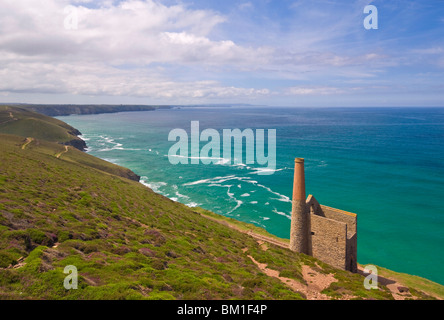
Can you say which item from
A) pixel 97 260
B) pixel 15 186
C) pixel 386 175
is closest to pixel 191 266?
pixel 97 260

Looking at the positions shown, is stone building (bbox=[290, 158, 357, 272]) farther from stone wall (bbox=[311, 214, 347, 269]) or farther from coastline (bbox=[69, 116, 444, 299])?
coastline (bbox=[69, 116, 444, 299])

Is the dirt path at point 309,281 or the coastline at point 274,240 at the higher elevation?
the dirt path at point 309,281

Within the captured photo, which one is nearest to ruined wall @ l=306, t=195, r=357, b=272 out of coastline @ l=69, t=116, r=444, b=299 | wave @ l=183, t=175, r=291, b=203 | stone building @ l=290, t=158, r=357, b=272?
stone building @ l=290, t=158, r=357, b=272

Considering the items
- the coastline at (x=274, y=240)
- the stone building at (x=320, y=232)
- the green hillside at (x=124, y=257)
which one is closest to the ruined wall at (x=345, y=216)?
the stone building at (x=320, y=232)

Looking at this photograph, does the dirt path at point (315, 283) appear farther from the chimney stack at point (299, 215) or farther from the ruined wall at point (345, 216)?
the ruined wall at point (345, 216)
